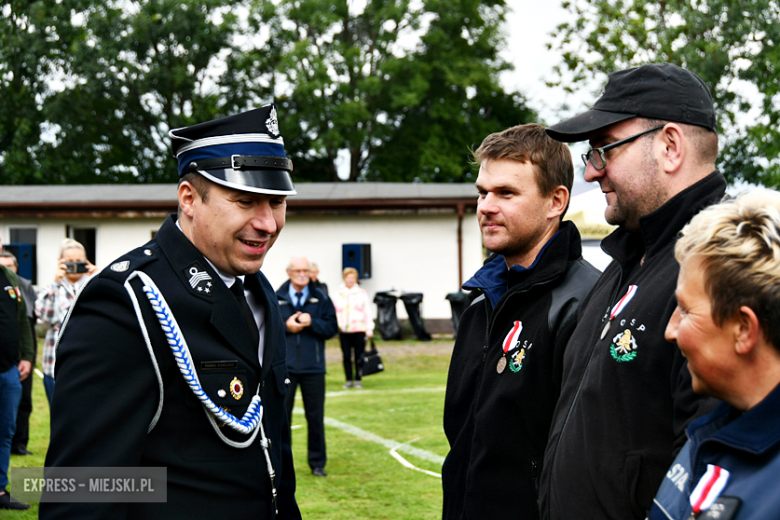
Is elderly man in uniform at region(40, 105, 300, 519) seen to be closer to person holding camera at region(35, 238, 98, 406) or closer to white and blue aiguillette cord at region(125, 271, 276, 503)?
white and blue aiguillette cord at region(125, 271, 276, 503)

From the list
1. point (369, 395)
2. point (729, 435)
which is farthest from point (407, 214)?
point (729, 435)

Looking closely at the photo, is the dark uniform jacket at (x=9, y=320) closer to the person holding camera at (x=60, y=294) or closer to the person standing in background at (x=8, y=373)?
the person standing in background at (x=8, y=373)

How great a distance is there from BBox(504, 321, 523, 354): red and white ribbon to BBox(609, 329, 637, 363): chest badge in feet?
2.28

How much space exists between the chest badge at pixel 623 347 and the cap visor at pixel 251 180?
1.13 meters

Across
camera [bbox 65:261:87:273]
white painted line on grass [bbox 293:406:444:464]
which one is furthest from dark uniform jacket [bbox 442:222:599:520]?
camera [bbox 65:261:87:273]

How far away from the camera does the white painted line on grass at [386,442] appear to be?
7751mm

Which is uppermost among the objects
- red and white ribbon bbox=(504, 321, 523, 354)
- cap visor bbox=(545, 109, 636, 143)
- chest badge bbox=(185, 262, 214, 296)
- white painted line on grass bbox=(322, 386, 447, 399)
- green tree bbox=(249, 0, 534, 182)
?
green tree bbox=(249, 0, 534, 182)

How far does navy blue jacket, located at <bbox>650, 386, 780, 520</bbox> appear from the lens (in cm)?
150

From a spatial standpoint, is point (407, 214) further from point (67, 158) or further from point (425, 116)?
point (67, 158)

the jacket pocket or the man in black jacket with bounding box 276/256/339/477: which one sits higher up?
the jacket pocket

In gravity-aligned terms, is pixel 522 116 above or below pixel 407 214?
above

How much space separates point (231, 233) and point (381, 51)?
33.4 metres

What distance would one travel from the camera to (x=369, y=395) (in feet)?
39.6

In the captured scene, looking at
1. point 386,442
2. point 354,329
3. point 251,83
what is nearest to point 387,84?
point 251,83
